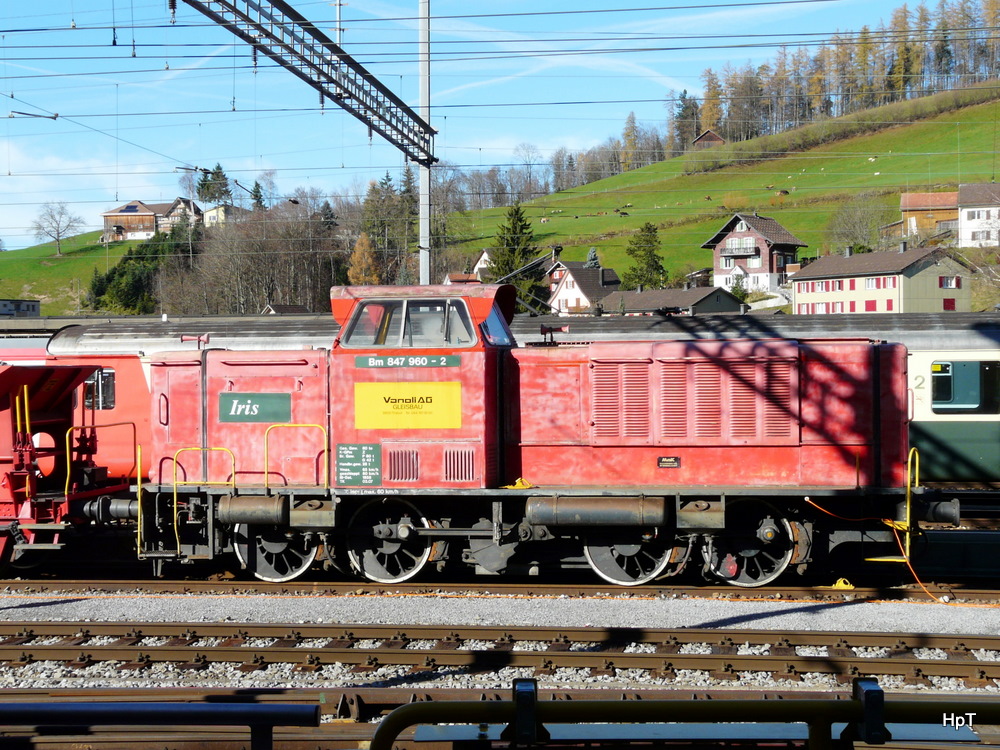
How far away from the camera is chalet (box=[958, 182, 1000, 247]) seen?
70750 millimetres

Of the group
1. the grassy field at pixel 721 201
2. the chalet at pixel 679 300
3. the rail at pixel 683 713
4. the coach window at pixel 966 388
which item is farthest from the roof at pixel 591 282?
the rail at pixel 683 713

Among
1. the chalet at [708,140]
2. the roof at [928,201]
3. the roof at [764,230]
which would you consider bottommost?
the roof at [764,230]

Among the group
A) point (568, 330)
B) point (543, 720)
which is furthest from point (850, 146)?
point (543, 720)

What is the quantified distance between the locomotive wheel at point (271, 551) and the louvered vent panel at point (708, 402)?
16.6 ft

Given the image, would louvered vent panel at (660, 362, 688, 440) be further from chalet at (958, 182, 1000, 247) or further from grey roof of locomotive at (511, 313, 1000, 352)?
chalet at (958, 182, 1000, 247)

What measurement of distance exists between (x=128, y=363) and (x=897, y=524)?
1156 cm

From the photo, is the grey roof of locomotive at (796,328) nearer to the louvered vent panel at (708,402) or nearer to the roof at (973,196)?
the louvered vent panel at (708,402)

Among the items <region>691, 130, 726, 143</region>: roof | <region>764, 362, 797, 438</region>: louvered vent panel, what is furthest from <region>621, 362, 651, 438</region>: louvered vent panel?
<region>691, 130, 726, 143</region>: roof

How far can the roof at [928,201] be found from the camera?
78.1 meters

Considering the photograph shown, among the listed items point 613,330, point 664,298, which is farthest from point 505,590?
point 664,298

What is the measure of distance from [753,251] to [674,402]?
229ft

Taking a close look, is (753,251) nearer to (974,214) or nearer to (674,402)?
(974,214)

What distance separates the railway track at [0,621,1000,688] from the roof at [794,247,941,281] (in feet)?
171

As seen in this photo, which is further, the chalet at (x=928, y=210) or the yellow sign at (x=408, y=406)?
the chalet at (x=928, y=210)
